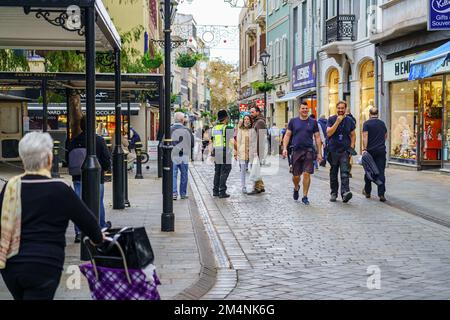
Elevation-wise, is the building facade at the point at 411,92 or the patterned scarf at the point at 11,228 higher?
the building facade at the point at 411,92

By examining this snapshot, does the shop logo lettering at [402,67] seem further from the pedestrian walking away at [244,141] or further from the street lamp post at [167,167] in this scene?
the street lamp post at [167,167]

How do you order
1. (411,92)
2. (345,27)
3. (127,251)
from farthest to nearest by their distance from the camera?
(345,27), (411,92), (127,251)

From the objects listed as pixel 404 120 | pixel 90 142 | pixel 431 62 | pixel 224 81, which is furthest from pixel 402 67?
pixel 224 81

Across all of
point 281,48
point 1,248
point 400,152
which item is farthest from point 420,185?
point 281,48

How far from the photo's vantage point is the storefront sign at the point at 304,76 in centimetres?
3588

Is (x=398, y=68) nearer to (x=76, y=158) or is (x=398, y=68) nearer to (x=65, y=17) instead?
(x=76, y=158)

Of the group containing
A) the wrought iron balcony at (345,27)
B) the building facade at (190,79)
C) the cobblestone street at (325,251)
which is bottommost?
the cobblestone street at (325,251)

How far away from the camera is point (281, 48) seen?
44.9 metres

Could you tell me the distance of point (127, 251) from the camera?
13.3 ft

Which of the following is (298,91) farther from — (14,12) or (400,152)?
(14,12)

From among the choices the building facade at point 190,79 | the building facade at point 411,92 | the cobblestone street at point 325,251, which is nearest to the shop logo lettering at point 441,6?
the cobblestone street at point 325,251

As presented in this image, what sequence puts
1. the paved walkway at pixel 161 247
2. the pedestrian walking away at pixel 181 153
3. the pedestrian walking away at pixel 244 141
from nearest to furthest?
the paved walkway at pixel 161 247 < the pedestrian walking away at pixel 181 153 < the pedestrian walking away at pixel 244 141

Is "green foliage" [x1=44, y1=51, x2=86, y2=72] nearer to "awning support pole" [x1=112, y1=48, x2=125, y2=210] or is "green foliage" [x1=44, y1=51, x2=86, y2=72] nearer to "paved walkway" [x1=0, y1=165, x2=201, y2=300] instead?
"paved walkway" [x1=0, y1=165, x2=201, y2=300]

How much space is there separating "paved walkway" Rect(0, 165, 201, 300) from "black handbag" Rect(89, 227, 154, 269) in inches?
86.3
